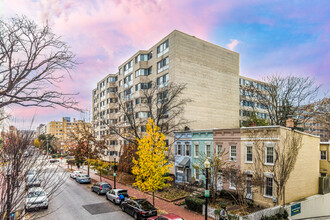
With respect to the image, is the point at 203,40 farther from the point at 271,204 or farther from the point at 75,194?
the point at 75,194

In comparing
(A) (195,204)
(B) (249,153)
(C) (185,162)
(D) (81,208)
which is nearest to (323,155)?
(B) (249,153)

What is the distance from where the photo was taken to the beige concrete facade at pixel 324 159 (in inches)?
1116

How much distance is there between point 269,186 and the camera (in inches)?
832

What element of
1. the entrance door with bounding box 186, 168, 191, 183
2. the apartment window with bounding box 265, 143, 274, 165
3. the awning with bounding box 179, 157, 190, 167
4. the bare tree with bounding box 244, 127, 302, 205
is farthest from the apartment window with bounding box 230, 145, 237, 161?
the entrance door with bounding box 186, 168, 191, 183

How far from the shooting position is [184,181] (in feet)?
96.5

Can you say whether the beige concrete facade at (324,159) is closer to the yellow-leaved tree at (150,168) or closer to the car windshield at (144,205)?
the yellow-leaved tree at (150,168)

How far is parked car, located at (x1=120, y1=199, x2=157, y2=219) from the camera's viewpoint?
18484 millimetres

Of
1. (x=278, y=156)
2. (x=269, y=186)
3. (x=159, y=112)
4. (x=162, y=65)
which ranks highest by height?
(x=162, y=65)

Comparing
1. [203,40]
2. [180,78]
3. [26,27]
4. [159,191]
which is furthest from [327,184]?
[26,27]

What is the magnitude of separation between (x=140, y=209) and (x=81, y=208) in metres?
7.15

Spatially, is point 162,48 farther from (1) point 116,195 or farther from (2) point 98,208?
(2) point 98,208

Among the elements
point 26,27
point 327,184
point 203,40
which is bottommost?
point 327,184

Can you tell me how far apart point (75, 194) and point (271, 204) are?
22452mm

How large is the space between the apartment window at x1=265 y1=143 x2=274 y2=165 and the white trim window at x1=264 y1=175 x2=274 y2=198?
139 cm
